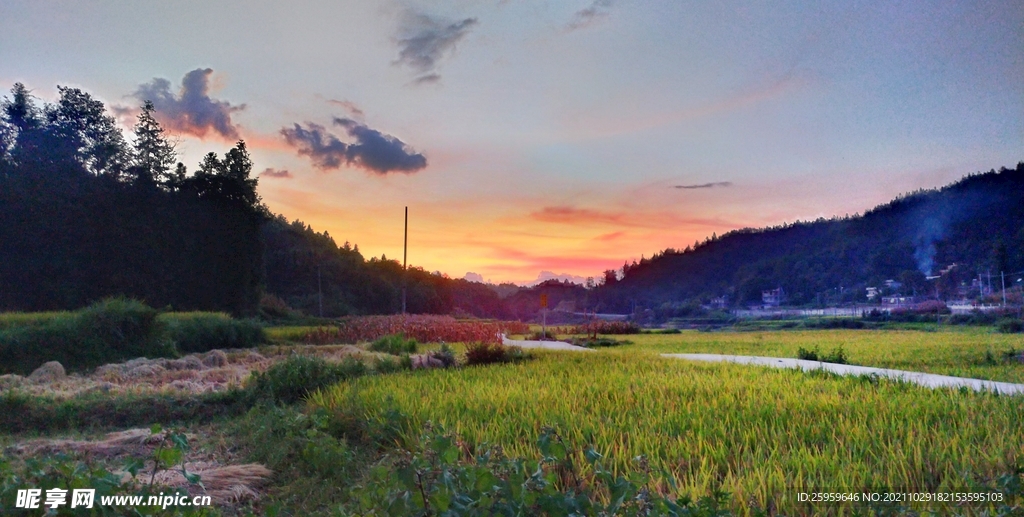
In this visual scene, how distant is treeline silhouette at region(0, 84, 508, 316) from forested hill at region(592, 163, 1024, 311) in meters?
12.5

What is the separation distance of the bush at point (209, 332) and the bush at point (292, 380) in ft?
18.9

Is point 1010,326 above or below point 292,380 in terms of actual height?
above

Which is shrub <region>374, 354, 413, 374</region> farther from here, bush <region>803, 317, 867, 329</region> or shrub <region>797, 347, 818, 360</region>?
bush <region>803, 317, 867, 329</region>

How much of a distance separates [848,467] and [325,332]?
1351cm

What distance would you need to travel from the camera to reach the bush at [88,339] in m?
8.97

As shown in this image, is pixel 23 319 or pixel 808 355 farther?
pixel 23 319

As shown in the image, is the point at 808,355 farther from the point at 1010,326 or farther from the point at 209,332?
the point at 209,332

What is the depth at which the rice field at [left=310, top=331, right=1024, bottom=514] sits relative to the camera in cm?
231

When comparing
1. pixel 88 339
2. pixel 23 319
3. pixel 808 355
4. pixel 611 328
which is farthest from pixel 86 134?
pixel 808 355

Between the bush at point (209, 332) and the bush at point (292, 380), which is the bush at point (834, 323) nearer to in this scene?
the bush at point (292, 380)

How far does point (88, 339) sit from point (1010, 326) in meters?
18.1

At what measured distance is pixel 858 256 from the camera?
19.1 m

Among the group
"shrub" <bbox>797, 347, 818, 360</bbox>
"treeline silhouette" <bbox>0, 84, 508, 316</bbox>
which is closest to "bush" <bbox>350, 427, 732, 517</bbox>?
→ "shrub" <bbox>797, 347, 818, 360</bbox>

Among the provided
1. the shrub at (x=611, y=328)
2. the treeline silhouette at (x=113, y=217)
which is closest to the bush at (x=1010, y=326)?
the shrub at (x=611, y=328)
